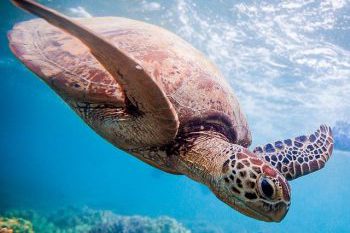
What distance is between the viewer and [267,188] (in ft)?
7.74

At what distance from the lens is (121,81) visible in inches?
94.4

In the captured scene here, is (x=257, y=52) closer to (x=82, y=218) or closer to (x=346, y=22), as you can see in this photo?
(x=346, y=22)

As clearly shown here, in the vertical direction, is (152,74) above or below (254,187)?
above

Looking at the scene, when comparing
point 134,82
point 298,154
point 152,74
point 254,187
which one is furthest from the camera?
point 298,154

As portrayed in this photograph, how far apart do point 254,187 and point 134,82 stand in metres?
1.25

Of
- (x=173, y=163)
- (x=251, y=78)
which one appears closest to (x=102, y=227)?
(x=173, y=163)

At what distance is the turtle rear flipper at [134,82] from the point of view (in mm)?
1976

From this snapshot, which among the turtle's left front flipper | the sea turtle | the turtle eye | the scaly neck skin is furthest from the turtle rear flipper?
the turtle's left front flipper

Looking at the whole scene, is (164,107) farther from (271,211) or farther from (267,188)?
(271,211)

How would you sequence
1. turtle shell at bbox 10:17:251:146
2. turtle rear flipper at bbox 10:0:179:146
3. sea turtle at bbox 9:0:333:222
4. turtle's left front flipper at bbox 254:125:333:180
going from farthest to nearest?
1. turtle's left front flipper at bbox 254:125:333:180
2. turtle shell at bbox 10:17:251:146
3. sea turtle at bbox 9:0:333:222
4. turtle rear flipper at bbox 10:0:179:146

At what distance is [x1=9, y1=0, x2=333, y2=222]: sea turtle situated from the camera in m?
2.33

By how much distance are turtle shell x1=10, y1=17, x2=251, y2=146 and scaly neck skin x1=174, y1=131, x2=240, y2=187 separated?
0.43ft

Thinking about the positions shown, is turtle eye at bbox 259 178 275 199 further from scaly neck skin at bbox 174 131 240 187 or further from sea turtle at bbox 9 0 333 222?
scaly neck skin at bbox 174 131 240 187

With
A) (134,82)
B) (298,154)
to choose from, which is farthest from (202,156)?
(298,154)
